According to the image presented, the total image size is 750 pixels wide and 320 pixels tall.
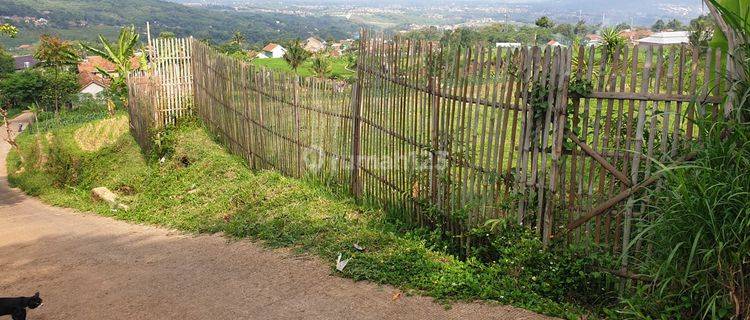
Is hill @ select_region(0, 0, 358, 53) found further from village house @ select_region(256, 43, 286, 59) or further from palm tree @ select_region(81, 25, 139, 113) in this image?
palm tree @ select_region(81, 25, 139, 113)

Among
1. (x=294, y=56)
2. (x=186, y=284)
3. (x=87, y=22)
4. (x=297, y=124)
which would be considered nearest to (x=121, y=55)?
(x=297, y=124)

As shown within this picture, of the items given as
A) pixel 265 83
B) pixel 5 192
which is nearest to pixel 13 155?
pixel 5 192

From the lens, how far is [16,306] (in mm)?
4340

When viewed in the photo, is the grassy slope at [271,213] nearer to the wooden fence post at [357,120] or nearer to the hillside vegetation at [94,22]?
the wooden fence post at [357,120]

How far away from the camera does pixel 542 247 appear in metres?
4.75

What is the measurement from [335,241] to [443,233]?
3.68ft

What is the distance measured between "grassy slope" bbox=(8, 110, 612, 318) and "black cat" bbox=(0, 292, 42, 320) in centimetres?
242

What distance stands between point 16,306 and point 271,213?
3.25 metres

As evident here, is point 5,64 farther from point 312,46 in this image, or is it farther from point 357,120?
point 357,120

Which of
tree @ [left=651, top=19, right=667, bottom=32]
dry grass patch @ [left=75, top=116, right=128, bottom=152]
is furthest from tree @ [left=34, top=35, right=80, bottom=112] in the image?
tree @ [left=651, top=19, right=667, bottom=32]

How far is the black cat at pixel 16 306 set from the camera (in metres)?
4.28

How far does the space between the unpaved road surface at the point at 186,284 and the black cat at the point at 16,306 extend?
1.65 feet

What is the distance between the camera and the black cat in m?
4.28

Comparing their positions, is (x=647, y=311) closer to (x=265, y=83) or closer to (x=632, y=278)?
(x=632, y=278)
